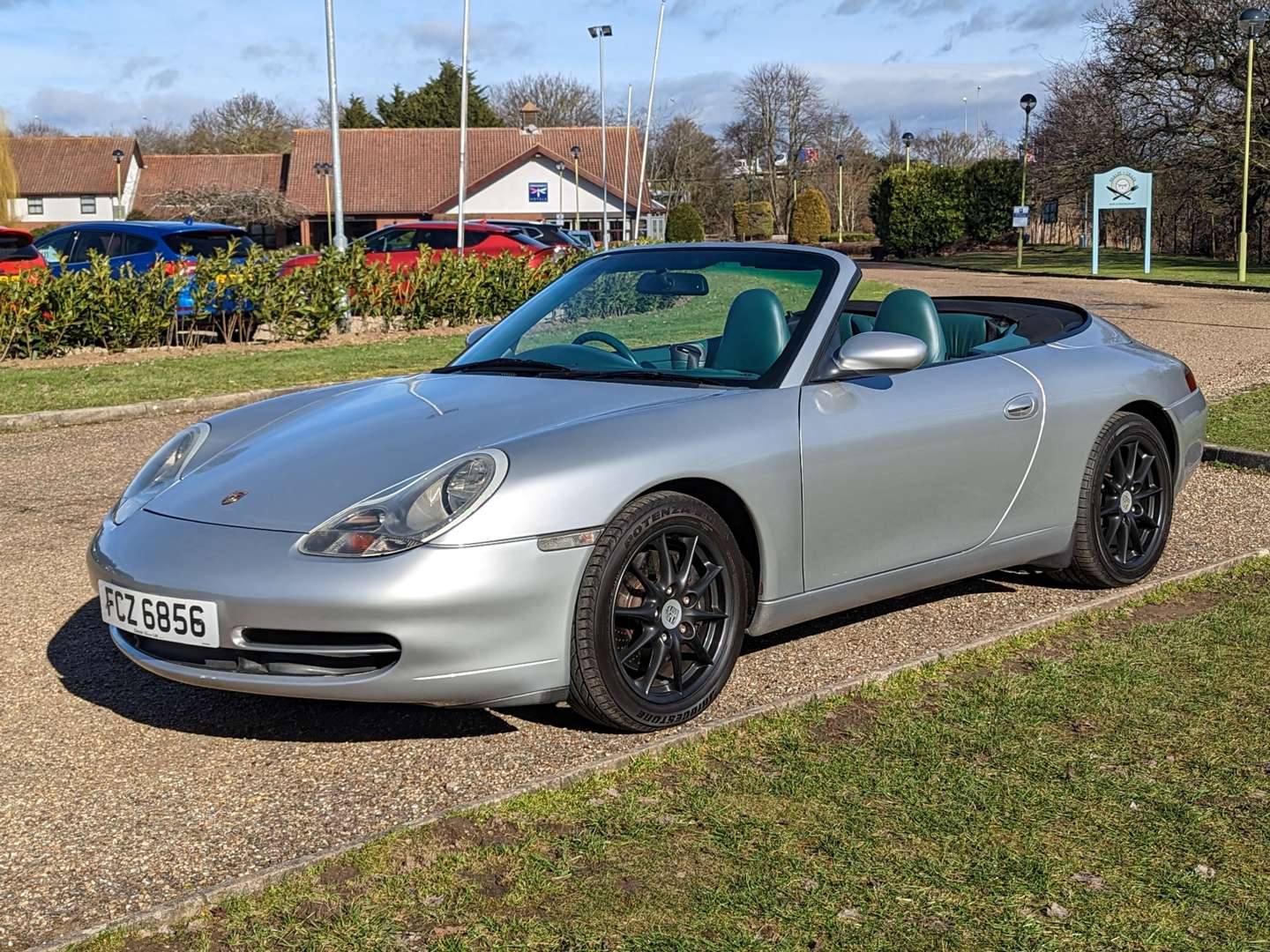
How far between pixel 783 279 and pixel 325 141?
76057 millimetres

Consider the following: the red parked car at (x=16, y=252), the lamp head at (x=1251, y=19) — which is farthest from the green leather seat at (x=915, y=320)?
the lamp head at (x=1251, y=19)

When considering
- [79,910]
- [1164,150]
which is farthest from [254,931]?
[1164,150]

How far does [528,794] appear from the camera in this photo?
12.4 feet

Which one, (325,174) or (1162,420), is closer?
(1162,420)

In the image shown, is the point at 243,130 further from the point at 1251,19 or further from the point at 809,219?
the point at 1251,19

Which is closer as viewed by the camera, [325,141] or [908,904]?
[908,904]

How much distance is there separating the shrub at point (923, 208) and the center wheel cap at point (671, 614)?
49.3 meters

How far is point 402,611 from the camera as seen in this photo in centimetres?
376

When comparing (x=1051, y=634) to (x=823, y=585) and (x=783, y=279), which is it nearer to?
(x=823, y=585)

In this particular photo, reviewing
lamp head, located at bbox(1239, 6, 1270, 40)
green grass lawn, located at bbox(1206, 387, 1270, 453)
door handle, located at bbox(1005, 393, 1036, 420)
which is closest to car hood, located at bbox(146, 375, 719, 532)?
door handle, located at bbox(1005, 393, 1036, 420)

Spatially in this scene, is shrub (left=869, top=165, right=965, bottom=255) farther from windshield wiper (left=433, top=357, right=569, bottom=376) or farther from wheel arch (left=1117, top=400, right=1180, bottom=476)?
windshield wiper (left=433, top=357, right=569, bottom=376)

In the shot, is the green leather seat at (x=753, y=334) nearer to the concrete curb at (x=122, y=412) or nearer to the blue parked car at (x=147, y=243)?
the concrete curb at (x=122, y=412)

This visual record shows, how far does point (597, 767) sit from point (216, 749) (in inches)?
46.1

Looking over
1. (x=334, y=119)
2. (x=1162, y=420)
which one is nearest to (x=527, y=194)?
(x=334, y=119)
